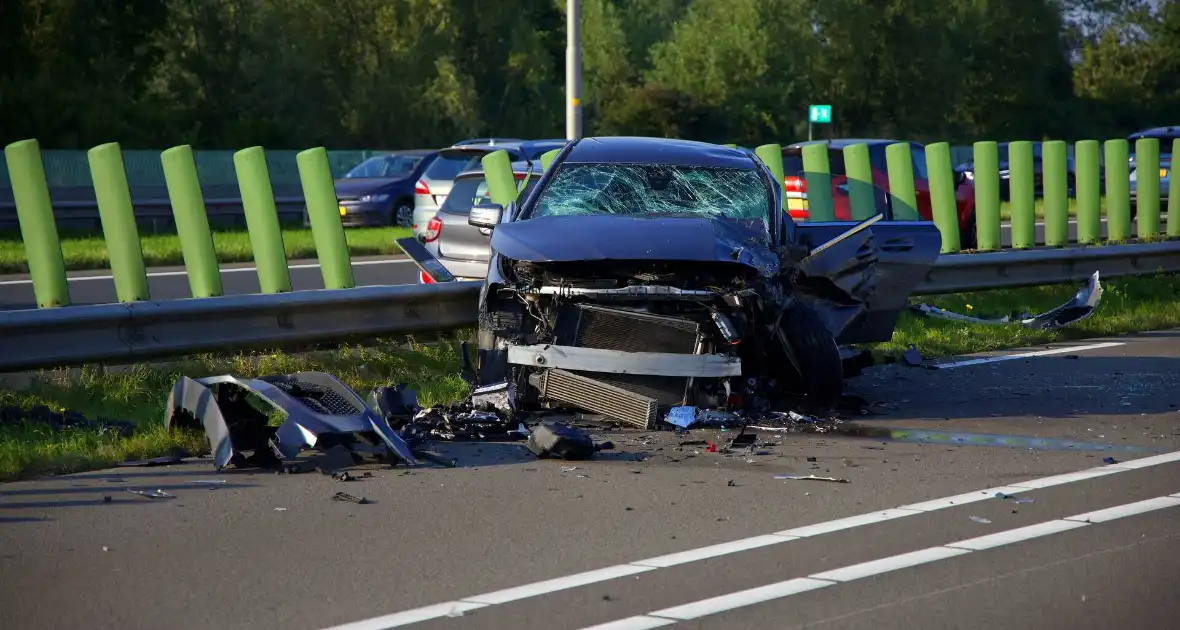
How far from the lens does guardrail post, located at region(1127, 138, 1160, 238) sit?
17094mm

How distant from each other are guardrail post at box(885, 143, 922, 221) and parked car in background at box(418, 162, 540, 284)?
3.36 meters

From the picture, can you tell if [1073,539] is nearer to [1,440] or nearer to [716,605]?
[716,605]

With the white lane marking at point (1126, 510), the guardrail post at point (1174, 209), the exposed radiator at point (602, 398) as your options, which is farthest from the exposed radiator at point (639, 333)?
the guardrail post at point (1174, 209)

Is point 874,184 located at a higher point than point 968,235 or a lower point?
higher

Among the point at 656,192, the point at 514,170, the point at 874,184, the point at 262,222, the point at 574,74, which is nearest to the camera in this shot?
the point at 656,192

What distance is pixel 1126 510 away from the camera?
21.1 ft

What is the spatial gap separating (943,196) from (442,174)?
7740 mm

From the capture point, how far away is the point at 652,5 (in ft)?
342

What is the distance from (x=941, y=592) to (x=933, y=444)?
3.07 meters

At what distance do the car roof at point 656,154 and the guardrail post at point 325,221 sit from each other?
1.65 meters

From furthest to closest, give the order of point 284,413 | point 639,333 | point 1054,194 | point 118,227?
point 1054,194
point 118,227
point 639,333
point 284,413

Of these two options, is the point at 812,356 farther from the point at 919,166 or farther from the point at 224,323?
the point at 919,166

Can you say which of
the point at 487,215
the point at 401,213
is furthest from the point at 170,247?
the point at 487,215

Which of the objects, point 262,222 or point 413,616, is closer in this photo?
point 413,616
